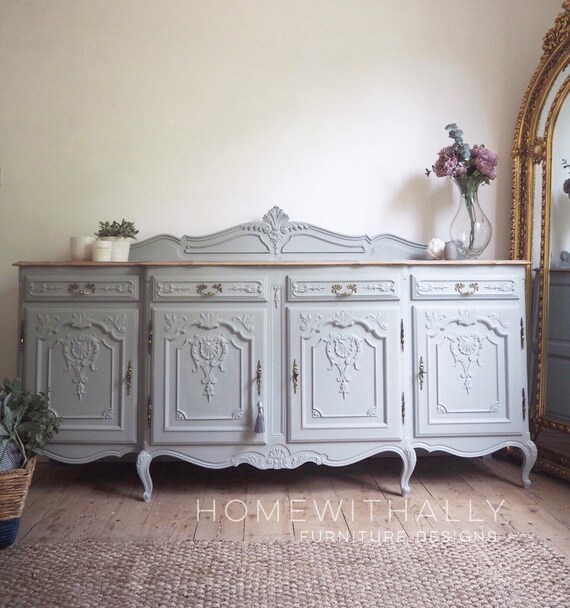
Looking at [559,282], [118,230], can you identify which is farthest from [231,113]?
[559,282]

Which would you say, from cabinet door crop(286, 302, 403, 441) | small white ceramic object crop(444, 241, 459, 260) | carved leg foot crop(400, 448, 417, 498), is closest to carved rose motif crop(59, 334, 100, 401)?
cabinet door crop(286, 302, 403, 441)

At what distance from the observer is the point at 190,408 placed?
2078 millimetres

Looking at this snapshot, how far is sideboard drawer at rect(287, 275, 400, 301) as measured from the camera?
2107 millimetres

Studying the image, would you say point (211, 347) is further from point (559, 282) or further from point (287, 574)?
point (559, 282)

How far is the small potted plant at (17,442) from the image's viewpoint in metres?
1.70

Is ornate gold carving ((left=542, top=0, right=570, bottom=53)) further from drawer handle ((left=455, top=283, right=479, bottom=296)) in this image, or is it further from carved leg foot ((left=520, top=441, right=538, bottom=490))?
carved leg foot ((left=520, top=441, right=538, bottom=490))

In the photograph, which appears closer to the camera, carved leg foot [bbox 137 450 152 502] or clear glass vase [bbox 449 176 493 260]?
carved leg foot [bbox 137 450 152 502]

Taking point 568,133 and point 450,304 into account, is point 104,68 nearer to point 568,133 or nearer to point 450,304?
point 450,304

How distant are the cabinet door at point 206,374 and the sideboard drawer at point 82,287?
5.9 inches

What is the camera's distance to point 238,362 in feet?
6.87

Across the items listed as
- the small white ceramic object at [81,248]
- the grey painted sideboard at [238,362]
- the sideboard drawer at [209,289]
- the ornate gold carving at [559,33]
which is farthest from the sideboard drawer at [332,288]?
the ornate gold carving at [559,33]

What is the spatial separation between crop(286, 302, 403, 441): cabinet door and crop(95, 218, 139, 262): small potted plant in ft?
2.61

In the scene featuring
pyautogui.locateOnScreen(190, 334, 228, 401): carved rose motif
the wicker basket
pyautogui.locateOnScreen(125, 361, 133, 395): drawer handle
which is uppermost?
pyautogui.locateOnScreen(190, 334, 228, 401): carved rose motif

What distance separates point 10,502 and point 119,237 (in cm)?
112
